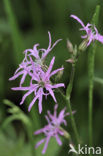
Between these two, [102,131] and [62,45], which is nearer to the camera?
[102,131]

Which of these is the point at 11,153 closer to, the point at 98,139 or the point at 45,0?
the point at 98,139

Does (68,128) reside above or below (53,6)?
below

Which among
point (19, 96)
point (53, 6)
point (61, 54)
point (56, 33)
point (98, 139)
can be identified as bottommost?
point (98, 139)

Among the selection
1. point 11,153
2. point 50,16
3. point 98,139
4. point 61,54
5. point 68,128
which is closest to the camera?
point 11,153

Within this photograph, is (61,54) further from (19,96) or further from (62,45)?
(19,96)

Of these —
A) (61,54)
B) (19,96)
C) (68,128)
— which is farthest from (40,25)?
(68,128)

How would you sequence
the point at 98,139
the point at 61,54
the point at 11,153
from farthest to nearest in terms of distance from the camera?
the point at 61,54 → the point at 98,139 → the point at 11,153

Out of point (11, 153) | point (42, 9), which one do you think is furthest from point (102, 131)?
point (42, 9)
